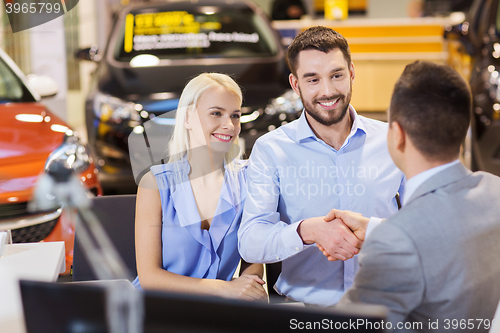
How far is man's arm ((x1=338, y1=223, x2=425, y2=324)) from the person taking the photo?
0.87 metres

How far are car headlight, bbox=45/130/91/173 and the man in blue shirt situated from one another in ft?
3.56

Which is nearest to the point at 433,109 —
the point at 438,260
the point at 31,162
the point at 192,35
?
the point at 438,260

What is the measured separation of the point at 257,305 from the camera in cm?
58

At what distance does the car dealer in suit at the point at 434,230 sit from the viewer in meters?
0.88

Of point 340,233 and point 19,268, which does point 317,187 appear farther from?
point 19,268

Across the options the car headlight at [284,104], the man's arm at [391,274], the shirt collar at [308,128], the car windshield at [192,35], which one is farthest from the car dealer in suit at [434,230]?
the car windshield at [192,35]

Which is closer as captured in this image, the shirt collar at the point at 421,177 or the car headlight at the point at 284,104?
the shirt collar at the point at 421,177

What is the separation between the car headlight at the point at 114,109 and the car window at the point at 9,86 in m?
0.52

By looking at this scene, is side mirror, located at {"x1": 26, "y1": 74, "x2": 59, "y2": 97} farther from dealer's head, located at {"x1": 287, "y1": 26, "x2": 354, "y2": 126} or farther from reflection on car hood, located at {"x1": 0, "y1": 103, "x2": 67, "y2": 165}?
dealer's head, located at {"x1": 287, "y1": 26, "x2": 354, "y2": 126}

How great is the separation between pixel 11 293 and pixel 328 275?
0.85 m

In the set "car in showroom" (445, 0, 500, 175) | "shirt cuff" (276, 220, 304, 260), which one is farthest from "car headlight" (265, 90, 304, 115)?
"shirt cuff" (276, 220, 304, 260)

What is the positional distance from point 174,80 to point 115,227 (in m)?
1.63

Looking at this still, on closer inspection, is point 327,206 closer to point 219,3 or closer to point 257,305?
point 257,305

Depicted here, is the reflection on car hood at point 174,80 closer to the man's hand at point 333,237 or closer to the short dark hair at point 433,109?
the man's hand at point 333,237
